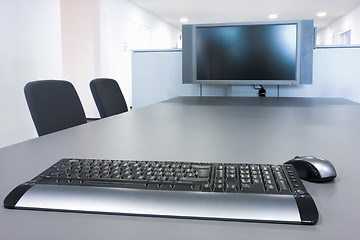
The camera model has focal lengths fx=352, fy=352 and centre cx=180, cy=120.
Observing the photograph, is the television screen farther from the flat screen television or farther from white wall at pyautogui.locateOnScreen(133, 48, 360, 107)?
white wall at pyautogui.locateOnScreen(133, 48, 360, 107)

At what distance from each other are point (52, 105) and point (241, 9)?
5496 millimetres

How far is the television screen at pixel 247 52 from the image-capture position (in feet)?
6.51

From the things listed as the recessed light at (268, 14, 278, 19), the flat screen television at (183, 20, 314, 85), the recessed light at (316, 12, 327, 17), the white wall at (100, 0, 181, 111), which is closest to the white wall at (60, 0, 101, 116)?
the white wall at (100, 0, 181, 111)

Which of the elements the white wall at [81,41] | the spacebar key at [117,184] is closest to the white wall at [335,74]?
the spacebar key at [117,184]

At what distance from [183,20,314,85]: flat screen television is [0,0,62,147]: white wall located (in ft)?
5.04

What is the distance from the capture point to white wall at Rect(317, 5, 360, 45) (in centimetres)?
584

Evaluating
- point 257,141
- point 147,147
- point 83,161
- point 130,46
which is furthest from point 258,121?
point 130,46

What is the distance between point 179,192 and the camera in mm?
394

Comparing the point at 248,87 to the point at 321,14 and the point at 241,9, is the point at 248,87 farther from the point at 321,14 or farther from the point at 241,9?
the point at 321,14

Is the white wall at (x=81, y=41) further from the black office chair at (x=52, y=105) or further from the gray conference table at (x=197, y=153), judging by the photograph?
the gray conference table at (x=197, y=153)

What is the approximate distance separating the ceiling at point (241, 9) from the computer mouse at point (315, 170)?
5.40 metres

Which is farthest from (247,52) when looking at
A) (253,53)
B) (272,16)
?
(272,16)

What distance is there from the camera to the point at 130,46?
220 inches

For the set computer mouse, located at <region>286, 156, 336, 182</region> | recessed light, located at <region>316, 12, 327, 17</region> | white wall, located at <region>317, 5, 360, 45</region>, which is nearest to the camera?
computer mouse, located at <region>286, 156, 336, 182</region>
